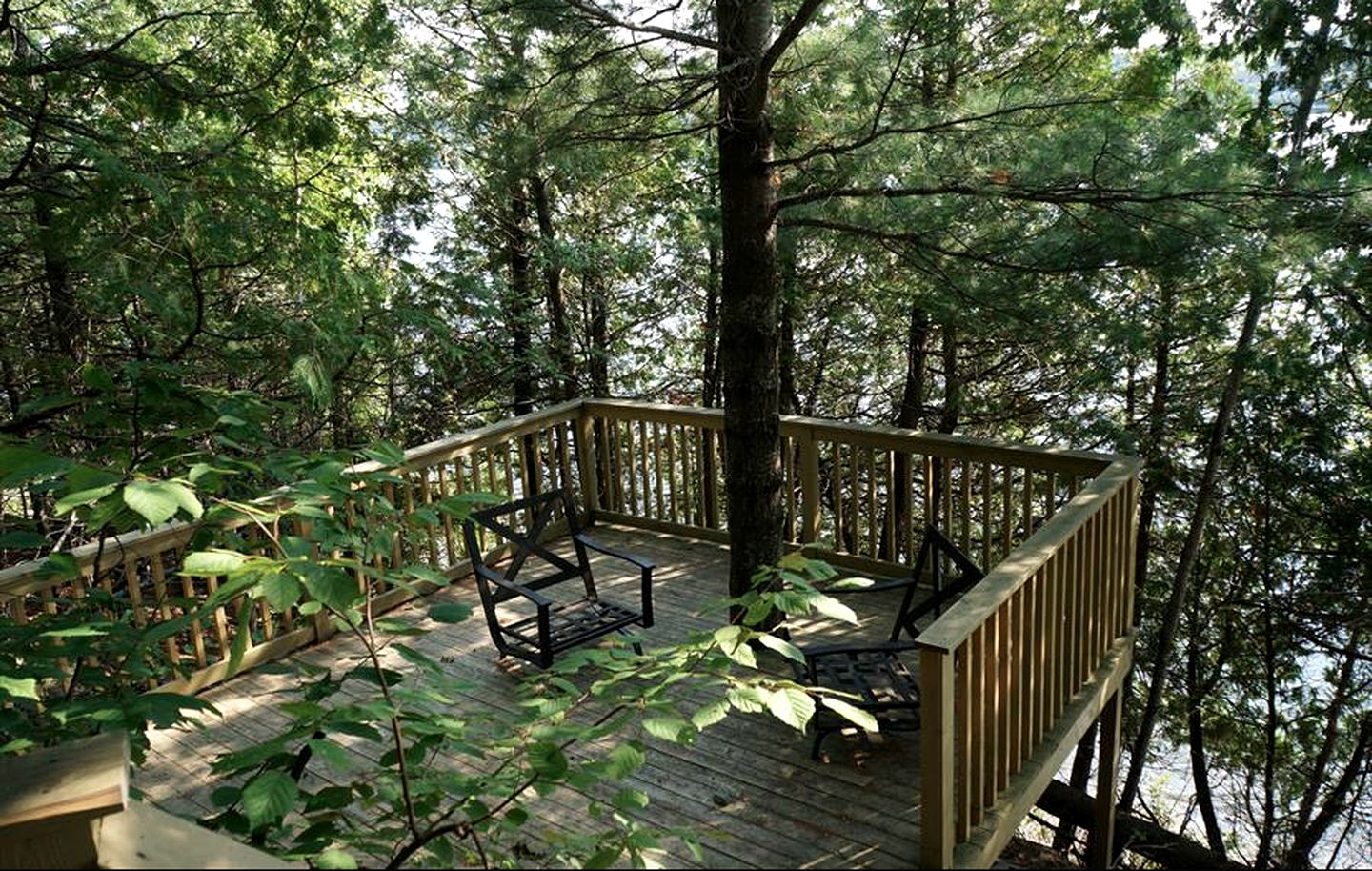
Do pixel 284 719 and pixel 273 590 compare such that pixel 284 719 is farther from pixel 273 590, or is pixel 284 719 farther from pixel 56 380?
pixel 273 590

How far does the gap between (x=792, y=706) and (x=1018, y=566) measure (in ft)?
5.22

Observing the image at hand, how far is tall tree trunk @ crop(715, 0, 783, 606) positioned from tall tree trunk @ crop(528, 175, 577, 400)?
391 centimetres

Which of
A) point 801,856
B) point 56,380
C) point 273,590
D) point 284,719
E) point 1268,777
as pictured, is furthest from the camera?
point 1268,777

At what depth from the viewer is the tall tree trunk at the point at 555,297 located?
805 cm

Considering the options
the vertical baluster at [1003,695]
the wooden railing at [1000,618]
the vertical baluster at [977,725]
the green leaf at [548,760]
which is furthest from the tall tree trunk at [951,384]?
the green leaf at [548,760]

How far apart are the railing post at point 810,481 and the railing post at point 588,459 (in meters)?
1.56

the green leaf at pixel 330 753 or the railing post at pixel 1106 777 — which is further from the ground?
the green leaf at pixel 330 753

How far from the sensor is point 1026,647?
337 centimetres

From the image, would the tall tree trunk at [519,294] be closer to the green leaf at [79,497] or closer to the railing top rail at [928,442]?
the railing top rail at [928,442]

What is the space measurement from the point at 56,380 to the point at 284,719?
241 cm

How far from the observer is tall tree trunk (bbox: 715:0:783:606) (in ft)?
12.8

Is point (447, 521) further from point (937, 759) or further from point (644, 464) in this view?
point (937, 759)

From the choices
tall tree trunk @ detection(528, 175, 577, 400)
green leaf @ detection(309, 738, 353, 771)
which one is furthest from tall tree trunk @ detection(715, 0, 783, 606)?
tall tree trunk @ detection(528, 175, 577, 400)

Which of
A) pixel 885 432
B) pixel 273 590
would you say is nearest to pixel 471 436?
pixel 885 432
